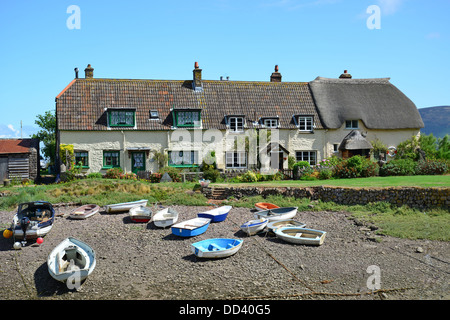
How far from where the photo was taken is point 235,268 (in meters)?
12.8

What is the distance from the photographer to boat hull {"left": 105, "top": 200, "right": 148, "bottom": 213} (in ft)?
64.1

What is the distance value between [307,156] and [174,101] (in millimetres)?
11412

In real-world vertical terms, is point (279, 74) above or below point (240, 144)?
above

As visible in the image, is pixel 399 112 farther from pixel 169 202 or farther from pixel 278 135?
pixel 169 202

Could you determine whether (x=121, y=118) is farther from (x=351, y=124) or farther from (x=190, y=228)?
(x=351, y=124)

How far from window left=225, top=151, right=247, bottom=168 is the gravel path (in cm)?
1293

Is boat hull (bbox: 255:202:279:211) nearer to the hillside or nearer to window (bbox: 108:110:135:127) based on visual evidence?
window (bbox: 108:110:135:127)

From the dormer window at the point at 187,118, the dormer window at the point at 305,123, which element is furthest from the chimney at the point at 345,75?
the dormer window at the point at 187,118

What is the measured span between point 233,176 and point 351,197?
8.99 m

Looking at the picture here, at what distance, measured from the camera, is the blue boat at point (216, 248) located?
13391mm
